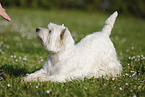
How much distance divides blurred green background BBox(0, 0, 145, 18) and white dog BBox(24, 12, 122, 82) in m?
18.5

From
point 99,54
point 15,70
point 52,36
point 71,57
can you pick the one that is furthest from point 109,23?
point 15,70

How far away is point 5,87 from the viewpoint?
3037 millimetres

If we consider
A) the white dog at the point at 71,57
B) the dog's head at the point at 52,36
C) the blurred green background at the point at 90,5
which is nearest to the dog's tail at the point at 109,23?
the white dog at the point at 71,57

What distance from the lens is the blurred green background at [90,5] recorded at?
20.8 m

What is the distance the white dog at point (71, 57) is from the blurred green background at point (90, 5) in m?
18.5

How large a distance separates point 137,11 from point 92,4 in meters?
5.56

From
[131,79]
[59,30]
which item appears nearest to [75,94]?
[59,30]

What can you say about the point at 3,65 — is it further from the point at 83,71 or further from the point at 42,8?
the point at 42,8

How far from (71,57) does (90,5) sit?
20369 millimetres

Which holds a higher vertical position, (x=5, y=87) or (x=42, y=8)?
(x=42, y=8)

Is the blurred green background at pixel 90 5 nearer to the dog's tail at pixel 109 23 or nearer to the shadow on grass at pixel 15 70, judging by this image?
the shadow on grass at pixel 15 70

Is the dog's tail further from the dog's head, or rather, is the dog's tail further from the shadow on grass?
the shadow on grass

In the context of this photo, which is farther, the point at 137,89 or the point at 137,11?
the point at 137,11

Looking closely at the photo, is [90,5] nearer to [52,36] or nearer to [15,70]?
[15,70]
